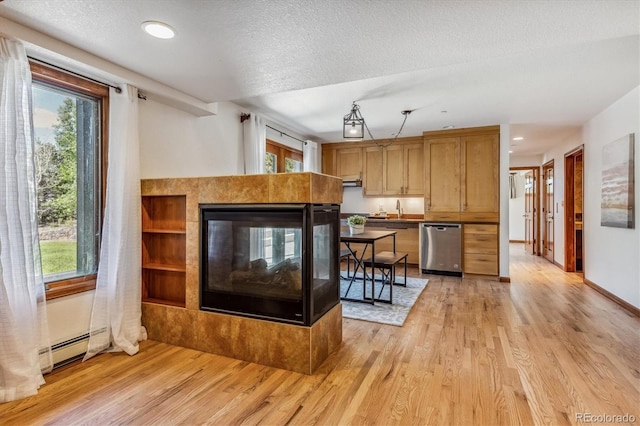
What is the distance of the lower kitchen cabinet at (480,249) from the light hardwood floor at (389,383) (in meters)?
2.06

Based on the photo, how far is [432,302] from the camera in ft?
13.0

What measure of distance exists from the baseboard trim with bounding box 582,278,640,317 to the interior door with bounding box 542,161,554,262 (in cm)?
219

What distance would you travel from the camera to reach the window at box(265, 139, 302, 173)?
523 centimetres

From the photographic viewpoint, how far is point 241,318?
97.6 inches

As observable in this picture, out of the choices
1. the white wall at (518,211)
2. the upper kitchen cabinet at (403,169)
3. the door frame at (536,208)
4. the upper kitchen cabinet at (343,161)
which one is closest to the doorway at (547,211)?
the door frame at (536,208)

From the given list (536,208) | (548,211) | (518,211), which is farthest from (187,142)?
(518,211)

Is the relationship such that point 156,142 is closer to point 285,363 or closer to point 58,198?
point 58,198

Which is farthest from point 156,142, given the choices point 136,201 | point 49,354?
point 49,354

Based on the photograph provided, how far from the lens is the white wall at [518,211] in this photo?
10.8 metres

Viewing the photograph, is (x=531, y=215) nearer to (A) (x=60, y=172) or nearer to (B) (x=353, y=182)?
(B) (x=353, y=182)

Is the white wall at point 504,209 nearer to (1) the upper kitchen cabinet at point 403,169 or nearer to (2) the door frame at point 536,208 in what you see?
(1) the upper kitchen cabinet at point 403,169

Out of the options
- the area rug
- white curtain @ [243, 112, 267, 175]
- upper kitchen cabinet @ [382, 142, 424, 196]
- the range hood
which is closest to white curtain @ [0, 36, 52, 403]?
white curtain @ [243, 112, 267, 175]

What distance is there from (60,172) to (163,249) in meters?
0.99

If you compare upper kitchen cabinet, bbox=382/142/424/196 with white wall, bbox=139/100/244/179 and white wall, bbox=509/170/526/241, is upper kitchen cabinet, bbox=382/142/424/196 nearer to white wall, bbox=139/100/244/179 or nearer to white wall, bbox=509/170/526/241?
white wall, bbox=139/100/244/179
